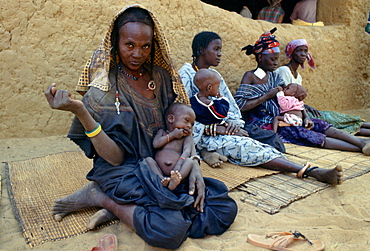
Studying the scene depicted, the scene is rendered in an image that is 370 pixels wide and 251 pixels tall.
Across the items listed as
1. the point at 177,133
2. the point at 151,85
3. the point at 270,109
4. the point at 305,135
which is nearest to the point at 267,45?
the point at 270,109

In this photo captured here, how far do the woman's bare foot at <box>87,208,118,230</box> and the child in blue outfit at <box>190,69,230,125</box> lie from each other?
1.58m

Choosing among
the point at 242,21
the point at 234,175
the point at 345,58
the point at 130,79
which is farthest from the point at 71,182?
the point at 345,58

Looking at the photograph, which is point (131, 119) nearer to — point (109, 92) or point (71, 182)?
point (109, 92)

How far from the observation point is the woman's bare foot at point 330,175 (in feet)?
9.16

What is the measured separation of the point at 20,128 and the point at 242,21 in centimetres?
394

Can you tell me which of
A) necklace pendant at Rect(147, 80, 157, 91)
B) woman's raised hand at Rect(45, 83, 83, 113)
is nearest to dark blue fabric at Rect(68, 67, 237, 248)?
necklace pendant at Rect(147, 80, 157, 91)

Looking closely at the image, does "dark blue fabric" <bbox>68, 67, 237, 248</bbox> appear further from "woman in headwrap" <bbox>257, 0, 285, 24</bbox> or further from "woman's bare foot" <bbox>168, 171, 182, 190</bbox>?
"woman in headwrap" <bbox>257, 0, 285, 24</bbox>

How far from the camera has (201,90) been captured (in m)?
3.30

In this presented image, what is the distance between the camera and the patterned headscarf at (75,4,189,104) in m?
2.05

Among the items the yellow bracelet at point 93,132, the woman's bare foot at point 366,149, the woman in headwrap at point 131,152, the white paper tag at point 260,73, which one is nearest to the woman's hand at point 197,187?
the woman in headwrap at point 131,152

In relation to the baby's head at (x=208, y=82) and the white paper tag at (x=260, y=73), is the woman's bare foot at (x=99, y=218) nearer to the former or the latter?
the baby's head at (x=208, y=82)

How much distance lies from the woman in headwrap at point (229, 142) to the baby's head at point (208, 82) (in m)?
0.29

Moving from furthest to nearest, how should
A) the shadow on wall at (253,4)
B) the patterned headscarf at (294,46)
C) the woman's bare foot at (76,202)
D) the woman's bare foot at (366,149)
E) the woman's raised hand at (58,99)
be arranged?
the shadow on wall at (253,4) < the patterned headscarf at (294,46) < the woman's bare foot at (366,149) < the woman's bare foot at (76,202) < the woman's raised hand at (58,99)

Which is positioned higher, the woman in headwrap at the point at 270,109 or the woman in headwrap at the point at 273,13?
the woman in headwrap at the point at 273,13
